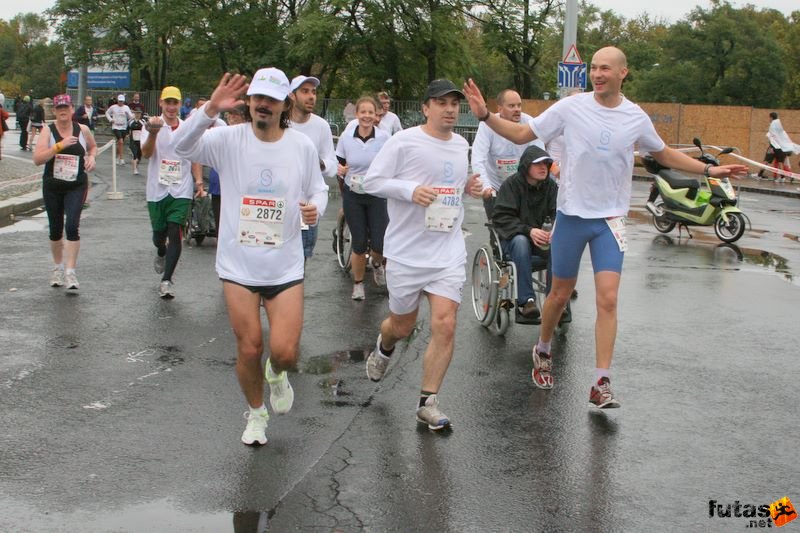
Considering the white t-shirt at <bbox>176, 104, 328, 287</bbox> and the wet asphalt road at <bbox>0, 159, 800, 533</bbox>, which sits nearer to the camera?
the wet asphalt road at <bbox>0, 159, 800, 533</bbox>

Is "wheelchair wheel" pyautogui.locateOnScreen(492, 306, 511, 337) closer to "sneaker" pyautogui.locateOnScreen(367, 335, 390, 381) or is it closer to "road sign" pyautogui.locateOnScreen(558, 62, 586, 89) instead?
"sneaker" pyautogui.locateOnScreen(367, 335, 390, 381)

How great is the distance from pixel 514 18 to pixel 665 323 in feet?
111

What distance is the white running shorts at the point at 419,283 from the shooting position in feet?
20.5

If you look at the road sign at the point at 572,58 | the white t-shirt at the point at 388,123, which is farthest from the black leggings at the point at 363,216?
the road sign at the point at 572,58

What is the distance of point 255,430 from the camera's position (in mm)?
5660

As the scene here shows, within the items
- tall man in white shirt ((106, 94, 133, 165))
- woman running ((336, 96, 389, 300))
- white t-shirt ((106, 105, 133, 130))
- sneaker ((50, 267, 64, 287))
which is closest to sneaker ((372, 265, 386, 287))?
woman running ((336, 96, 389, 300))

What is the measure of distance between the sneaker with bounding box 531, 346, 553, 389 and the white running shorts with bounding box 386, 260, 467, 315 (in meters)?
1.11

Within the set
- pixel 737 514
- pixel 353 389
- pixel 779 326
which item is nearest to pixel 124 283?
pixel 353 389

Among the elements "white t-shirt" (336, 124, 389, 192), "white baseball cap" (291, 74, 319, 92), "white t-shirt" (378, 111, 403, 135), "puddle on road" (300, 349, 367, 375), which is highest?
"white baseball cap" (291, 74, 319, 92)

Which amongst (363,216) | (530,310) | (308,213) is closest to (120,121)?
(363,216)

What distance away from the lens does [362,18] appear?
39.0 metres

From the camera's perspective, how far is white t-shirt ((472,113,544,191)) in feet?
31.4

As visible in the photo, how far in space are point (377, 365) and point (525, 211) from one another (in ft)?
8.44

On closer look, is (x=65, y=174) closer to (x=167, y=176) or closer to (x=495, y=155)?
(x=167, y=176)
